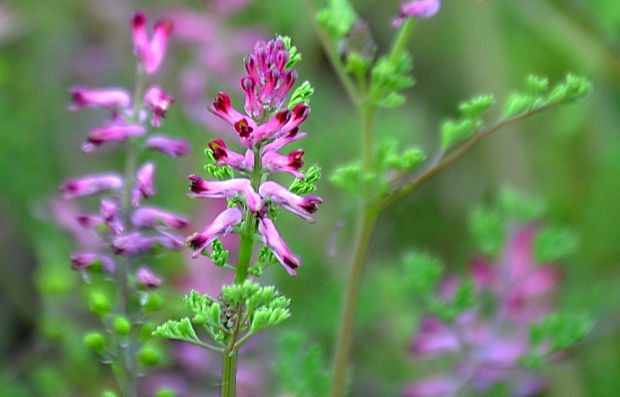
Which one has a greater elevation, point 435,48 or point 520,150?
point 435,48

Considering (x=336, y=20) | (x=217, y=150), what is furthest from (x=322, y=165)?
(x=217, y=150)

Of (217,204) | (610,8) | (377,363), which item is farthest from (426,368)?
(610,8)

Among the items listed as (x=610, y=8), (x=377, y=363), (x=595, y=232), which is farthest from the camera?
(x=595, y=232)

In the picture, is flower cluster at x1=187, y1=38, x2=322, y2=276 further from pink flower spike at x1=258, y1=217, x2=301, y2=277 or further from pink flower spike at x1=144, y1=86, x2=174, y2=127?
pink flower spike at x1=144, y1=86, x2=174, y2=127

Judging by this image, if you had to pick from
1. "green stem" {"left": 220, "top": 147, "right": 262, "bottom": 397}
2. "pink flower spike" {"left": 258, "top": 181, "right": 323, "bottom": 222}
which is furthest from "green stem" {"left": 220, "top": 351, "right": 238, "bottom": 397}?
"pink flower spike" {"left": 258, "top": 181, "right": 323, "bottom": 222}

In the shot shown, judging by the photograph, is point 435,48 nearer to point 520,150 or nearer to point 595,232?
point 520,150

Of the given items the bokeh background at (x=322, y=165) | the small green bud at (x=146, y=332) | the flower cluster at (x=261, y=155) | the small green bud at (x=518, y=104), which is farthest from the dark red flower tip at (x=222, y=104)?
the bokeh background at (x=322, y=165)

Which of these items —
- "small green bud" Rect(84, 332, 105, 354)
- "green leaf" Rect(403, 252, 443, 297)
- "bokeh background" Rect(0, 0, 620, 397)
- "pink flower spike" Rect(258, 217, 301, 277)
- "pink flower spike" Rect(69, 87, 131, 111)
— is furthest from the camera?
"bokeh background" Rect(0, 0, 620, 397)
